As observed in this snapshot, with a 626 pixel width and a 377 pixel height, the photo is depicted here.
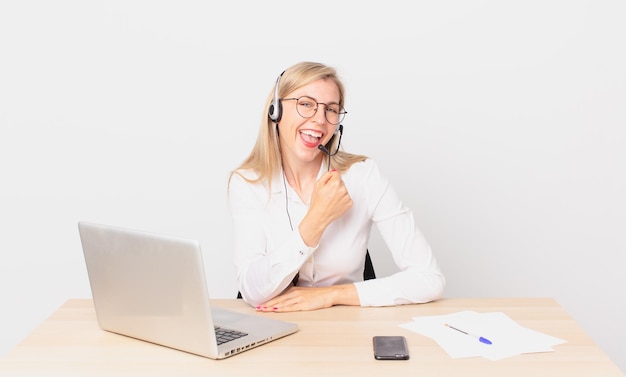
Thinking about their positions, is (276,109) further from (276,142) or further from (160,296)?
(160,296)

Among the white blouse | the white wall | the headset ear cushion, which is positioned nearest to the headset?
the headset ear cushion

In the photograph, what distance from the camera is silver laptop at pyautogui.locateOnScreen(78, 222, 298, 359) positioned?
1.74m

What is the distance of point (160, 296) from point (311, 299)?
1.77ft

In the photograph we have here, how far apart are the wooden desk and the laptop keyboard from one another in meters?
0.07

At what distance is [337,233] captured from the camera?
2.59 metres

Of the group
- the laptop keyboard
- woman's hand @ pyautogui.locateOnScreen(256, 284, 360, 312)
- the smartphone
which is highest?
the laptop keyboard

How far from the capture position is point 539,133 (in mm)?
3664

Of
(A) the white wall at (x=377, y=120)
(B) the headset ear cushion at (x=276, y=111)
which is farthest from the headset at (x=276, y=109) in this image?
(A) the white wall at (x=377, y=120)

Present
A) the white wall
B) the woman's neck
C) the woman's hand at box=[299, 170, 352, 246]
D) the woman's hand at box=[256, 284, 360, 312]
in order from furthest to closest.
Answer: the white wall < the woman's neck < the woman's hand at box=[299, 170, 352, 246] < the woman's hand at box=[256, 284, 360, 312]

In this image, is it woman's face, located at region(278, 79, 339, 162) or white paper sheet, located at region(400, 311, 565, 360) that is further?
woman's face, located at region(278, 79, 339, 162)

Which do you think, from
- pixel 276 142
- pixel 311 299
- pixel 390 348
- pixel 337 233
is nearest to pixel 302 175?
pixel 276 142

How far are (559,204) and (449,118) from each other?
673 millimetres

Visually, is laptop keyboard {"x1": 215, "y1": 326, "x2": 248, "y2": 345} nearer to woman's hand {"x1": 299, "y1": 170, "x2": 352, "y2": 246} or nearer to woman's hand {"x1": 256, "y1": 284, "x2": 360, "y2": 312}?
woman's hand {"x1": 256, "y1": 284, "x2": 360, "y2": 312}

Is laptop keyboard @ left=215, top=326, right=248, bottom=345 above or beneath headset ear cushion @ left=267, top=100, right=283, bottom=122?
beneath
